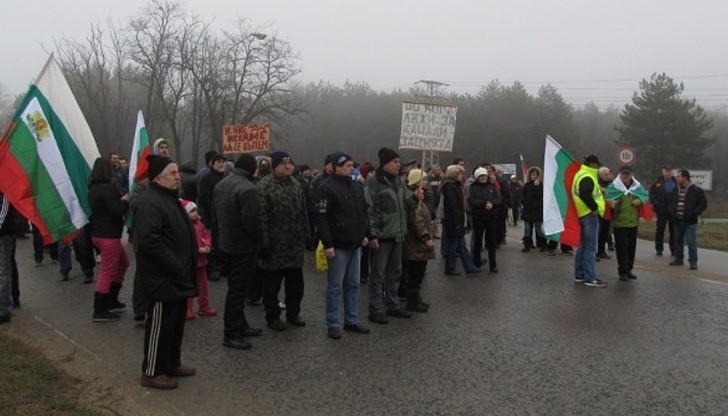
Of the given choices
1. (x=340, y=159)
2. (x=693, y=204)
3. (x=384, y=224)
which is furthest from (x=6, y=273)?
(x=693, y=204)

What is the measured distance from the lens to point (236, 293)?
6266 millimetres

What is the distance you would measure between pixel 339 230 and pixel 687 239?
27.8 ft

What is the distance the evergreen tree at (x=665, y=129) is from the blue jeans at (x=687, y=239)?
151ft

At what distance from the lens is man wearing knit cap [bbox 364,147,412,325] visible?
7234 mm


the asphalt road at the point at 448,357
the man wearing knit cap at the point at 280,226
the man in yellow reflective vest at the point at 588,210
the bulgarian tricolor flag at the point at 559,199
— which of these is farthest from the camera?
the bulgarian tricolor flag at the point at 559,199

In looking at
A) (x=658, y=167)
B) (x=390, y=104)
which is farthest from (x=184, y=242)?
(x=390, y=104)

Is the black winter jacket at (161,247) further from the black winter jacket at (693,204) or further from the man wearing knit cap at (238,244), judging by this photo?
the black winter jacket at (693,204)

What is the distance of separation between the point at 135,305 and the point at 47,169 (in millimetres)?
1769

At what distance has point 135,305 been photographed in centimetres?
714

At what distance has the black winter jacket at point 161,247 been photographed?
195 inches

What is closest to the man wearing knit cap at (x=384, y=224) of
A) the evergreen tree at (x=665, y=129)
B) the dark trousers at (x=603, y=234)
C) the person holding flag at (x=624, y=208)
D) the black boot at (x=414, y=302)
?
the black boot at (x=414, y=302)

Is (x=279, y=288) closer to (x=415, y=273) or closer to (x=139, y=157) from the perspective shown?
(x=415, y=273)

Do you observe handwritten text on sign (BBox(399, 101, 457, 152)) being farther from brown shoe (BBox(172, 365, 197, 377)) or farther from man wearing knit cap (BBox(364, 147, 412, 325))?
brown shoe (BBox(172, 365, 197, 377))

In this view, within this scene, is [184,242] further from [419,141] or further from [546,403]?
[419,141]
